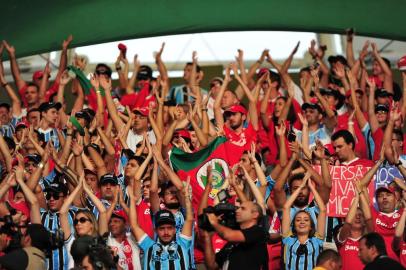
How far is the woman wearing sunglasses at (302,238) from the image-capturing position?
1271cm

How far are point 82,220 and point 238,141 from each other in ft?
8.75

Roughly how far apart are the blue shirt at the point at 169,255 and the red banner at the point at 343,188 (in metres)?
1.56

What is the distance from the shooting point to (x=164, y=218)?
1280 centimetres

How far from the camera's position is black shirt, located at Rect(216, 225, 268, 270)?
11336 millimetres

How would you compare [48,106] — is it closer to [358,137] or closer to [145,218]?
[145,218]

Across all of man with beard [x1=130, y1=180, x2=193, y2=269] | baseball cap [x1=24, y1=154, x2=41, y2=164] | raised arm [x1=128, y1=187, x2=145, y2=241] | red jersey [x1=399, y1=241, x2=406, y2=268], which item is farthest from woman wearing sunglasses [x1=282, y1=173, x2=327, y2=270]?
baseball cap [x1=24, y1=154, x2=41, y2=164]

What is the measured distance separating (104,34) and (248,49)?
464 cm

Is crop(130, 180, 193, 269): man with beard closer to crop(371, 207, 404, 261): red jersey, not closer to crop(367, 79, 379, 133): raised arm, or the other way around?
crop(371, 207, 404, 261): red jersey

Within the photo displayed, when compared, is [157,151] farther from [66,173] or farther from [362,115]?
[362,115]

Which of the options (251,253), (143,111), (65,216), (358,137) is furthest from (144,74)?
(251,253)

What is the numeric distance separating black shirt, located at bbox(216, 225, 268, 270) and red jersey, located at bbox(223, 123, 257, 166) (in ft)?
9.93

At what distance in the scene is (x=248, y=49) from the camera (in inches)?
821

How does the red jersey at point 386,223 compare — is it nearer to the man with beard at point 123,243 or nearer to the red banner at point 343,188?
the red banner at point 343,188

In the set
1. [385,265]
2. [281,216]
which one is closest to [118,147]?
[281,216]
